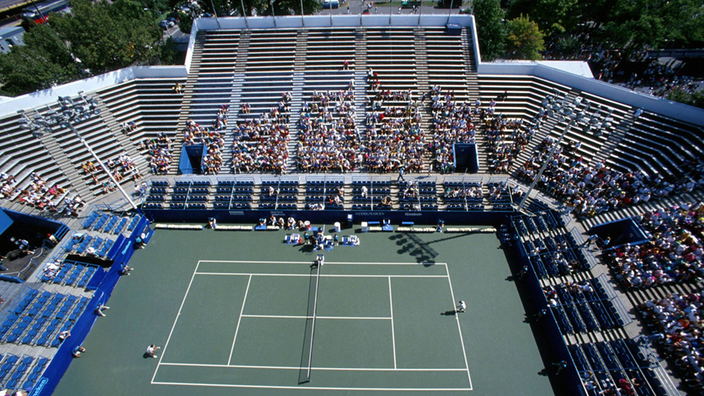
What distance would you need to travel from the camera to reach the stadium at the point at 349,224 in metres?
22.4

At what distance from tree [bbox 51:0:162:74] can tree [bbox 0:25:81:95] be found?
1270 mm

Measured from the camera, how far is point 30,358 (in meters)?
21.7

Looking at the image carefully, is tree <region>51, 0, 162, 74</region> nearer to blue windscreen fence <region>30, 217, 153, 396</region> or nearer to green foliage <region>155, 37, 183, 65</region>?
green foliage <region>155, 37, 183, 65</region>

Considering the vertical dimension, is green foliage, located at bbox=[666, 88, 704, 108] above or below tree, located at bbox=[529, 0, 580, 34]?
below

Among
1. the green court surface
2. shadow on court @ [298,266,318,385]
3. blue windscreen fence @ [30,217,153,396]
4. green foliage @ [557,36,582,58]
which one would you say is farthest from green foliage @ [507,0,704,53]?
blue windscreen fence @ [30,217,153,396]

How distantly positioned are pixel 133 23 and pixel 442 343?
46.5 meters

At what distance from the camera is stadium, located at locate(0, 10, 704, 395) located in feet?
73.4

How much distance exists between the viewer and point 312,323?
962 inches

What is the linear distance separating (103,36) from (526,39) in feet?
158

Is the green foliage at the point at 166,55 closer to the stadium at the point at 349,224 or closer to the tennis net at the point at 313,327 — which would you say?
the stadium at the point at 349,224

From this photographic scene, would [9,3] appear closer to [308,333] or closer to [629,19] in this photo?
[308,333]

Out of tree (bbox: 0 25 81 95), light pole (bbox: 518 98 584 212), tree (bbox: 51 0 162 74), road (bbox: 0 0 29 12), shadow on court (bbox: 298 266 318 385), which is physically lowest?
shadow on court (bbox: 298 266 318 385)

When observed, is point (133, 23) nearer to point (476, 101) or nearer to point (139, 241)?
point (139, 241)

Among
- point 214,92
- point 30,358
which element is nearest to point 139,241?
point 30,358
